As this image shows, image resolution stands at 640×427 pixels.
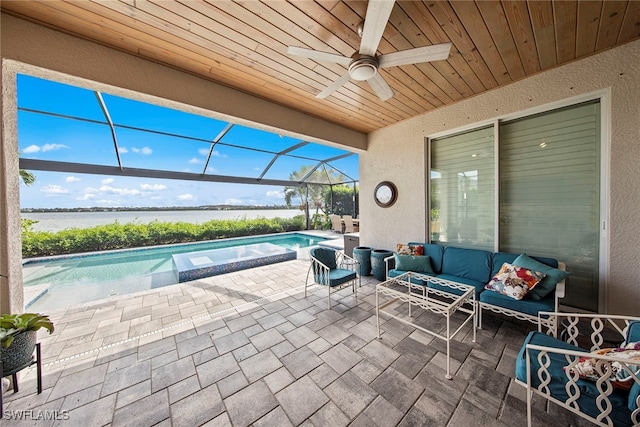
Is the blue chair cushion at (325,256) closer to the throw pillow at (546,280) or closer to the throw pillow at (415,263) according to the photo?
the throw pillow at (415,263)

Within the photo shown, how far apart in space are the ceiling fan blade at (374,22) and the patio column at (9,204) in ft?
9.67

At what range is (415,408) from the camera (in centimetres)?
153

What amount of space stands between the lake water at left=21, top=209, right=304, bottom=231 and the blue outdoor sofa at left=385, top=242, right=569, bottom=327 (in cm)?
835

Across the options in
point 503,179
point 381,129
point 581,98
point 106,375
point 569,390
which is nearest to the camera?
point 569,390

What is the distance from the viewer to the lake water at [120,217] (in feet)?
22.2

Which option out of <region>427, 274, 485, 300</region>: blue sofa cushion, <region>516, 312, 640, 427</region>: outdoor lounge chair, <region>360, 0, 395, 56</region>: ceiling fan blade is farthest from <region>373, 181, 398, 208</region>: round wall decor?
<region>516, 312, 640, 427</region>: outdoor lounge chair

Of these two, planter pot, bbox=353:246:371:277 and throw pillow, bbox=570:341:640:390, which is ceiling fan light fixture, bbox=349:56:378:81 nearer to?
throw pillow, bbox=570:341:640:390

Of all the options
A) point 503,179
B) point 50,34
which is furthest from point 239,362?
point 503,179

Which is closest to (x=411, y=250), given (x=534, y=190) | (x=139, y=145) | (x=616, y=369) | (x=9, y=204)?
(x=534, y=190)

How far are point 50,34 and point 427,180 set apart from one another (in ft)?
16.0

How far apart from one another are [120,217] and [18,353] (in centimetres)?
829

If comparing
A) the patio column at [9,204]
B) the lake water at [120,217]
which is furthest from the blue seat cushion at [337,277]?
the lake water at [120,217]

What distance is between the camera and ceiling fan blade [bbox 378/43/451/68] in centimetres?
161

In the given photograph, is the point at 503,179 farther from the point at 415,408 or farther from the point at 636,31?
the point at 415,408
